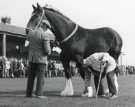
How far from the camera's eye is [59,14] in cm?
1106

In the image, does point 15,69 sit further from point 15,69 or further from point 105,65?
point 105,65

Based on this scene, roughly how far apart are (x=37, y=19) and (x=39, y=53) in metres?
0.92

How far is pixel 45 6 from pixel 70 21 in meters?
0.88

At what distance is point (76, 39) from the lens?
11000 millimetres

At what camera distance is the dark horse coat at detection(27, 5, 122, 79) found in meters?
10.9

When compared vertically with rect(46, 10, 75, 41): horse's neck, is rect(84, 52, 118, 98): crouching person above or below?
below

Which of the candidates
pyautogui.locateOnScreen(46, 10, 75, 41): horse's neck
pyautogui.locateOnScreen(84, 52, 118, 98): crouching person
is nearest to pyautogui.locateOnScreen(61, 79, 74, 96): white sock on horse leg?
pyautogui.locateOnScreen(84, 52, 118, 98): crouching person

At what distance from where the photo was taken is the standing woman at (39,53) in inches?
398

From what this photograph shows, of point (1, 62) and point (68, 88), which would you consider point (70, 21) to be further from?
point (1, 62)

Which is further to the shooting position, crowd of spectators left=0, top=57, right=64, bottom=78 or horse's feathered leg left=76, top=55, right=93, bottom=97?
crowd of spectators left=0, top=57, right=64, bottom=78

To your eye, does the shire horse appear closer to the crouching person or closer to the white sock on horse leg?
the white sock on horse leg

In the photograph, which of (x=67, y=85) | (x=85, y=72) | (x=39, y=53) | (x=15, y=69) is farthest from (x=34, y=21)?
(x=15, y=69)

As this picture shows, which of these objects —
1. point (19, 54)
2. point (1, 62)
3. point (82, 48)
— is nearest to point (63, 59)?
point (82, 48)

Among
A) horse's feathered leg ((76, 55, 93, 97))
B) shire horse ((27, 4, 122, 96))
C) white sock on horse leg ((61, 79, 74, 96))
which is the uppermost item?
shire horse ((27, 4, 122, 96))
